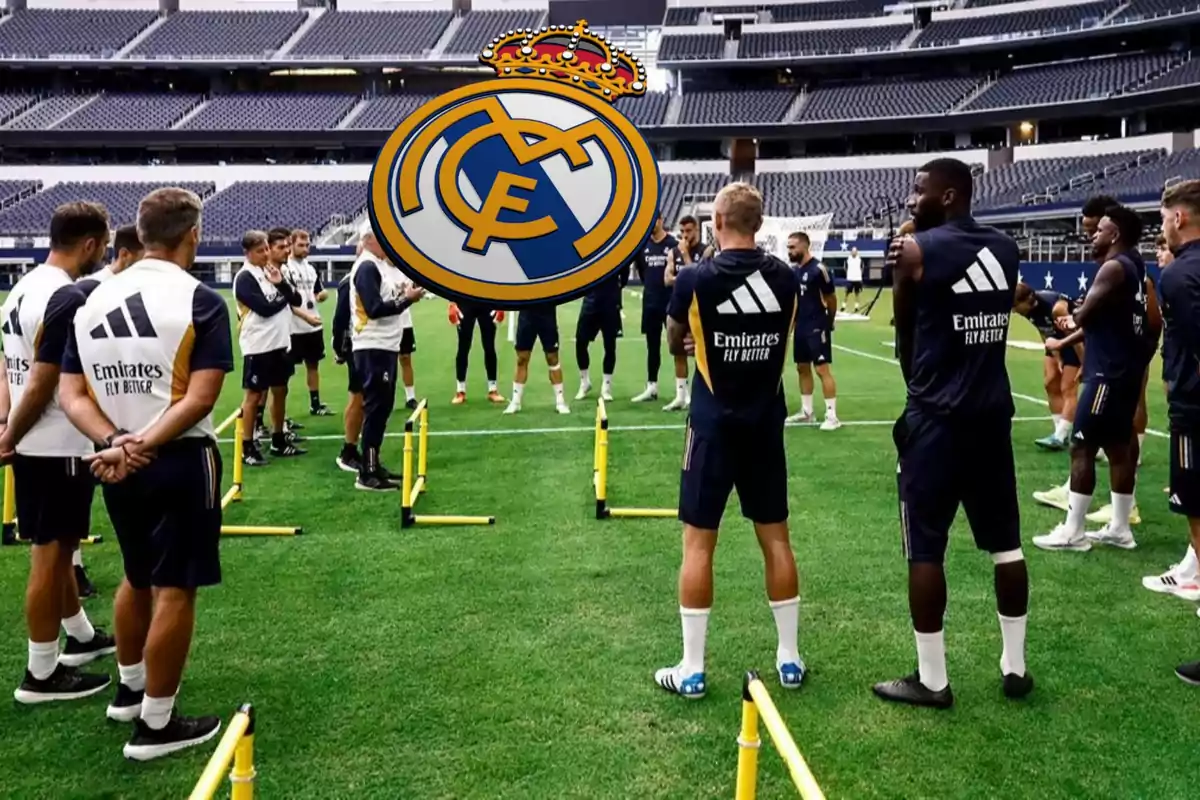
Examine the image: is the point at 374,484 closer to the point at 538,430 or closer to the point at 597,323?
the point at 538,430

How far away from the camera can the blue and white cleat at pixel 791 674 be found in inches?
162

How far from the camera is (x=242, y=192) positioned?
51250mm

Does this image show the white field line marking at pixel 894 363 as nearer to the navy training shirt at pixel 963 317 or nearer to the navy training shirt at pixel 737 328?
the navy training shirt at pixel 963 317

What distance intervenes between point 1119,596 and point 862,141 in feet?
172

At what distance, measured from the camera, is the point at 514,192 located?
2547mm

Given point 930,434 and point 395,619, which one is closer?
point 930,434

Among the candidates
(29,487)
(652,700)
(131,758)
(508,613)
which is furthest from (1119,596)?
(29,487)

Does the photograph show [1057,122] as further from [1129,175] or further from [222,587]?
[222,587]

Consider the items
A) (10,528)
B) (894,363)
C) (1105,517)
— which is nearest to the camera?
(10,528)

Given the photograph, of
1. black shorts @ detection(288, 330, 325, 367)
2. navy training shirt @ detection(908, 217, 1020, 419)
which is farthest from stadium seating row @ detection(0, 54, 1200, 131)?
navy training shirt @ detection(908, 217, 1020, 419)

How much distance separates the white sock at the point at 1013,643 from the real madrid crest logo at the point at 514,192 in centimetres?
253

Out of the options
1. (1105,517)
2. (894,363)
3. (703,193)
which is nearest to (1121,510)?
(1105,517)

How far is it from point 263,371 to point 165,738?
Answer: 217 inches

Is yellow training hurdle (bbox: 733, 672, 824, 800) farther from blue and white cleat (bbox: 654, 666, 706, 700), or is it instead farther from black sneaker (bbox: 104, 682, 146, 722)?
black sneaker (bbox: 104, 682, 146, 722)
